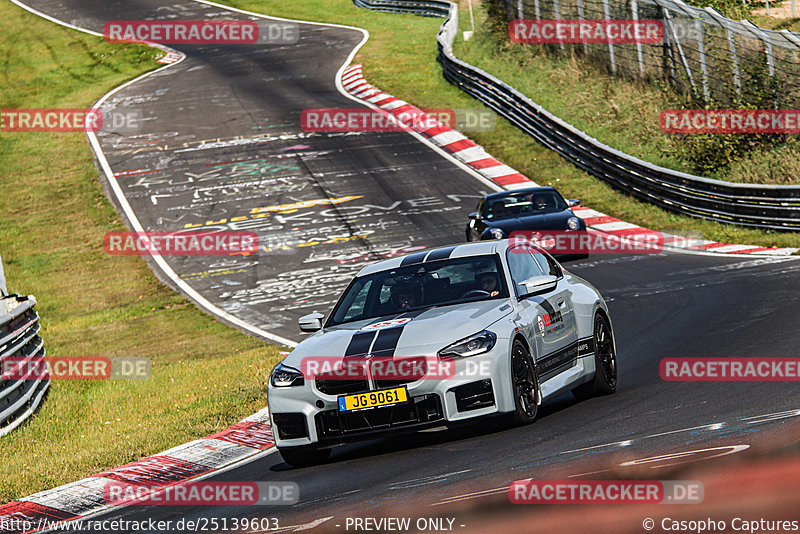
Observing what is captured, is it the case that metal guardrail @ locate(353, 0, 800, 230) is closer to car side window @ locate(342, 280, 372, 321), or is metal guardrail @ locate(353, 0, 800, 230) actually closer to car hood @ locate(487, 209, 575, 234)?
car hood @ locate(487, 209, 575, 234)

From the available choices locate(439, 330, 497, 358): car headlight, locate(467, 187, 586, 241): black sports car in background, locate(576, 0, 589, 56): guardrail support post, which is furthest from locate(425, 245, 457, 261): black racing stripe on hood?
locate(576, 0, 589, 56): guardrail support post

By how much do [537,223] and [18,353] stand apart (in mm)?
10366

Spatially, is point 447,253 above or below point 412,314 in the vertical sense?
above

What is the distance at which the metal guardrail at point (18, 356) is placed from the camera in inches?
479

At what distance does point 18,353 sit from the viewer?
1322 centimetres

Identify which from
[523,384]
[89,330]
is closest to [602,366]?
[523,384]

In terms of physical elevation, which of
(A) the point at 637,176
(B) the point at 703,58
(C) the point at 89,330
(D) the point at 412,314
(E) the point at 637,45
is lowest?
→ (C) the point at 89,330

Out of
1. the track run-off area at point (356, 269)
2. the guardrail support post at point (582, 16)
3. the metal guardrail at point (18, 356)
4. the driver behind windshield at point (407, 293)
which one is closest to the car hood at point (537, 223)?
the track run-off area at point (356, 269)

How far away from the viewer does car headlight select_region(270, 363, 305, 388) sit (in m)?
8.62

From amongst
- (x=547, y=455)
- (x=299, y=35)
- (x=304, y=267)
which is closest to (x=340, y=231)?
(x=304, y=267)

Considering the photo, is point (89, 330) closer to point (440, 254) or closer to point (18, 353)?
point (18, 353)

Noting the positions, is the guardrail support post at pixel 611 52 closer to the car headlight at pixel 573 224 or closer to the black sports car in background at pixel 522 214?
the black sports car in background at pixel 522 214

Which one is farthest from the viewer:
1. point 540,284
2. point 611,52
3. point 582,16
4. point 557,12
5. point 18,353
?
point 557,12

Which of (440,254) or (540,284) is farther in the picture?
(440,254)
